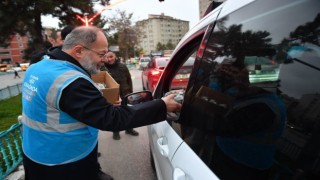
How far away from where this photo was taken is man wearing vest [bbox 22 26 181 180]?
1557mm

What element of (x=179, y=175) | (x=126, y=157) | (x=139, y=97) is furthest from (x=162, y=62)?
(x=179, y=175)

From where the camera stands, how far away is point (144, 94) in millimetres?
2281

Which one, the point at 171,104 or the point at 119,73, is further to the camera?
the point at 119,73

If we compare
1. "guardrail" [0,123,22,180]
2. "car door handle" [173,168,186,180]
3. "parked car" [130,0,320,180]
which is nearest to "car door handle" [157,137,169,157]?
"parked car" [130,0,320,180]

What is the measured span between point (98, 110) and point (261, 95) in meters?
0.92

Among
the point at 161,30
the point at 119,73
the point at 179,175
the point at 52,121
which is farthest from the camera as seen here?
the point at 161,30

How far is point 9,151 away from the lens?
4047 millimetres


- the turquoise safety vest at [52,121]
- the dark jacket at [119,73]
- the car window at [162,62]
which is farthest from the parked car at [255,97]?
the car window at [162,62]

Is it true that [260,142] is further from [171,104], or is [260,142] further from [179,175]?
[171,104]

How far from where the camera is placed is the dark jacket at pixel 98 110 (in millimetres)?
1529

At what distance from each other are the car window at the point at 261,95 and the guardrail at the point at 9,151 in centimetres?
339

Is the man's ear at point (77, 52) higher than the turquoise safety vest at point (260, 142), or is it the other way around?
the man's ear at point (77, 52)

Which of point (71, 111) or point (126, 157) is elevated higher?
point (71, 111)

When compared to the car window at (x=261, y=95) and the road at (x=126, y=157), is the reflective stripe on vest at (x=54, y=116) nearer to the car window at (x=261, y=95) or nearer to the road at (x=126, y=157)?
the car window at (x=261, y=95)
